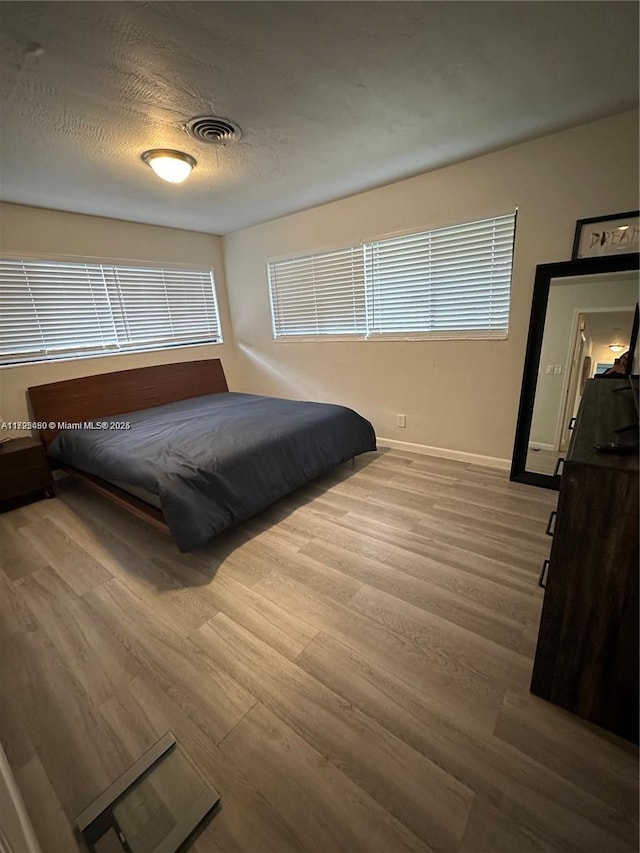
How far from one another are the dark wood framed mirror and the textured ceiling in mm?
909

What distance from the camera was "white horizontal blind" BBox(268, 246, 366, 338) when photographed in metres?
3.55

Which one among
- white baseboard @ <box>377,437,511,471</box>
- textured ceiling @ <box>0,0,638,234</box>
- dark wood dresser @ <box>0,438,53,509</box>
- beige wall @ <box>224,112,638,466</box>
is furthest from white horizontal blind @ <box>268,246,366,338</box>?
dark wood dresser @ <box>0,438,53,509</box>

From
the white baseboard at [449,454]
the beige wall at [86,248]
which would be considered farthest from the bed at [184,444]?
the white baseboard at [449,454]

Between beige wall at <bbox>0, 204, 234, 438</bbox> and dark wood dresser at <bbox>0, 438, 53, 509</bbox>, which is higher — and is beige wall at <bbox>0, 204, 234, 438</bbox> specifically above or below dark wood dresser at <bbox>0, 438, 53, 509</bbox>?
above

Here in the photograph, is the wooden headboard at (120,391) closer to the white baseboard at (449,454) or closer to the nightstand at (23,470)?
the nightstand at (23,470)

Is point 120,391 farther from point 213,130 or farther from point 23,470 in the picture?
point 213,130

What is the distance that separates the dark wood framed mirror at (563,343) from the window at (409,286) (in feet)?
1.02

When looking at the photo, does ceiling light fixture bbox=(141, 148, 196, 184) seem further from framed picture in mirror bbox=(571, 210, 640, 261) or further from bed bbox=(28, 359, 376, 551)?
framed picture in mirror bbox=(571, 210, 640, 261)

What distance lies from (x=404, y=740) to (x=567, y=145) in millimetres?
3396

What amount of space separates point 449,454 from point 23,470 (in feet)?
12.0

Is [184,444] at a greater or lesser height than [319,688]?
greater

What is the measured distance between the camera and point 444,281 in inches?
119

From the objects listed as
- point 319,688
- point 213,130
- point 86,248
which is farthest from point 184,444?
point 86,248

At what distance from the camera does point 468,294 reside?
2939 mm
